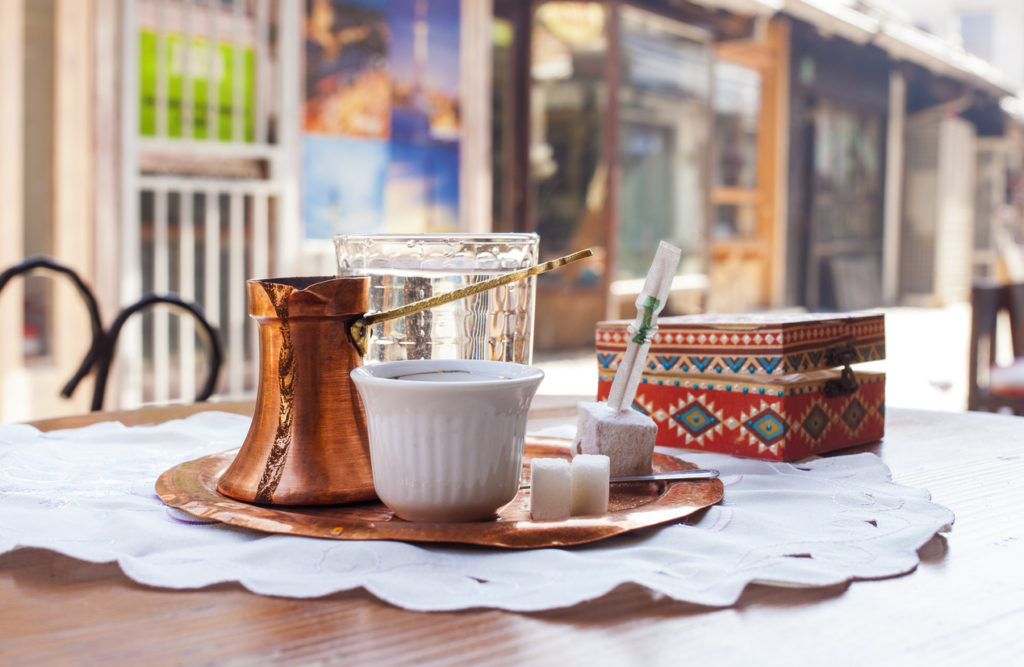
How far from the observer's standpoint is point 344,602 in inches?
19.2

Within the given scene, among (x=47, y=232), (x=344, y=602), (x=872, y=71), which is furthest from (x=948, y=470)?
(x=872, y=71)

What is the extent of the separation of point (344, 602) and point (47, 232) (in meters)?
2.82

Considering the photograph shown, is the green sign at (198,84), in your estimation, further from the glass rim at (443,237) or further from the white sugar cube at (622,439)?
the white sugar cube at (622,439)

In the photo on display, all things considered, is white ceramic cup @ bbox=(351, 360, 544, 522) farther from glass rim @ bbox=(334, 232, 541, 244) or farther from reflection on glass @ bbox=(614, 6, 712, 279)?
reflection on glass @ bbox=(614, 6, 712, 279)

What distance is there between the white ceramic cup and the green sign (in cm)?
280

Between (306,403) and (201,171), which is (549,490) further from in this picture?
(201,171)

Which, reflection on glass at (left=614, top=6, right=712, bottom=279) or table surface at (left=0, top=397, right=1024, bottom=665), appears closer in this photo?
table surface at (left=0, top=397, right=1024, bottom=665)

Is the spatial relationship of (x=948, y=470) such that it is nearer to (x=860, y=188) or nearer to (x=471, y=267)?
(x=471, y=267)

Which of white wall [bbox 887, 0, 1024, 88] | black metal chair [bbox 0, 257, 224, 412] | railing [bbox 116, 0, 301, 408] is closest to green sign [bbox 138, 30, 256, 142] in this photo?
railing [bbox 116, 0, 301, 408]

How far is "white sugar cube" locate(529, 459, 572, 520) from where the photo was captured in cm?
61

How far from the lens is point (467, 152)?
4.39 meters

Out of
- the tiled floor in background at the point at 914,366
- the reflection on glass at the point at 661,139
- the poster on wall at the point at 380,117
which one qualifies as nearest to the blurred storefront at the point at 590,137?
the reflection on glass at the point at 661,139

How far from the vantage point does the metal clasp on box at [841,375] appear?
2.95ft

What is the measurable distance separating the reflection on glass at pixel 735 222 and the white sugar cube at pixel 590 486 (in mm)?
6835
